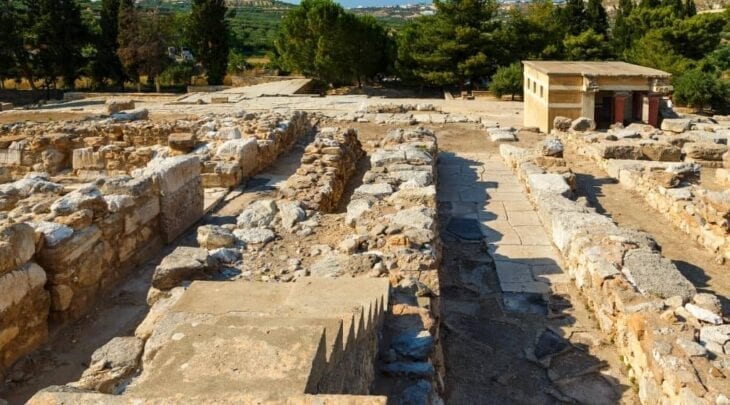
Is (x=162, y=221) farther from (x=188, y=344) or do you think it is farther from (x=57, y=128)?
(x=57, y=128)

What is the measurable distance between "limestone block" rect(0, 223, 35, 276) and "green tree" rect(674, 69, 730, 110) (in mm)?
26236

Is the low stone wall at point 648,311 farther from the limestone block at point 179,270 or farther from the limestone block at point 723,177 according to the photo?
the limestone block at point 723,177

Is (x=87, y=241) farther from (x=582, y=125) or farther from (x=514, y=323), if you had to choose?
(x=582, y=125)

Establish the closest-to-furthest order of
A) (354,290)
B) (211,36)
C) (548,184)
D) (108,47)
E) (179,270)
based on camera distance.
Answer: (354,290) < (179,270) < (548,184) < (108,47) < (211,36)

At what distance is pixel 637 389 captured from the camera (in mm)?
5199

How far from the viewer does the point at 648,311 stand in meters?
5.42

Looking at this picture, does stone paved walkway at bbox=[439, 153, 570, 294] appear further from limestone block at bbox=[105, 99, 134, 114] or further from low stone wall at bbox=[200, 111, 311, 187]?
limestone block at bbox=[105, 99, 134, 114]

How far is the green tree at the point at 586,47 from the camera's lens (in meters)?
31.9

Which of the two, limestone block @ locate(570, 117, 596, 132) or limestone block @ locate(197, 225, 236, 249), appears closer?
limestone block @ locate(197, 225, 236, 249)

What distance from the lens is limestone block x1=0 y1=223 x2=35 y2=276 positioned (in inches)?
196

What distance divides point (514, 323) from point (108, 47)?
1300 inches

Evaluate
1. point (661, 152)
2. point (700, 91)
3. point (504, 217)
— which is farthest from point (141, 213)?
point (700, 91)

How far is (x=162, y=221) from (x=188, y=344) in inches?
201

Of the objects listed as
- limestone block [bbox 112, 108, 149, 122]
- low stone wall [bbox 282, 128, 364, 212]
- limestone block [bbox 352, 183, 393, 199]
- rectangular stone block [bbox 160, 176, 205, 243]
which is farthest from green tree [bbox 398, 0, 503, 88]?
rectangular stone block [bbox 160, 176, 205, 243]
